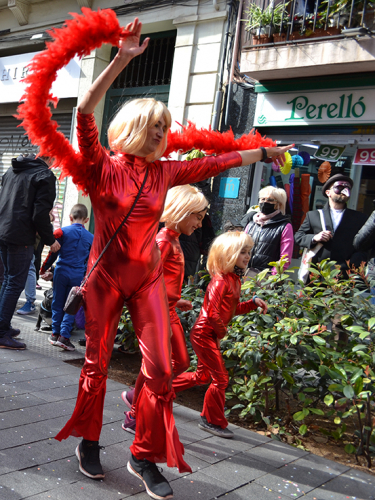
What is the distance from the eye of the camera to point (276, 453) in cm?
351

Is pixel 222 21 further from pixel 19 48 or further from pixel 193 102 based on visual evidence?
pixel 19 48

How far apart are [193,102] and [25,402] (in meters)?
7.17

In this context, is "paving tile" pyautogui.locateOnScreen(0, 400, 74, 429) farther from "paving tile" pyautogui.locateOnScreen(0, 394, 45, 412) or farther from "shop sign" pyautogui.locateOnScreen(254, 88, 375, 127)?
"shop sign" pyautogui.locateOnScreen(254, 88, 375, 127)

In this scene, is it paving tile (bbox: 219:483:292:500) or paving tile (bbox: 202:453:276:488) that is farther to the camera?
paving tile (bbox: 202:453:276:488)

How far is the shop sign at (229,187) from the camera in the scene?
9.40 m

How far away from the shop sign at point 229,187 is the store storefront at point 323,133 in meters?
0.30

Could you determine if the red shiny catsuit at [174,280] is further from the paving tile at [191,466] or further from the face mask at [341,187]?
the face mask at [341,187]

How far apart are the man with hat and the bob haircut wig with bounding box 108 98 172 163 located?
3.54 metres

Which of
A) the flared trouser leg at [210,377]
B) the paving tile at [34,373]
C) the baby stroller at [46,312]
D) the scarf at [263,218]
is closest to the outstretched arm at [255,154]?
the flared trouser leg at [210,377]

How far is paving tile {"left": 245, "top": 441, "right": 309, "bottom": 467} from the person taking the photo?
3.39m

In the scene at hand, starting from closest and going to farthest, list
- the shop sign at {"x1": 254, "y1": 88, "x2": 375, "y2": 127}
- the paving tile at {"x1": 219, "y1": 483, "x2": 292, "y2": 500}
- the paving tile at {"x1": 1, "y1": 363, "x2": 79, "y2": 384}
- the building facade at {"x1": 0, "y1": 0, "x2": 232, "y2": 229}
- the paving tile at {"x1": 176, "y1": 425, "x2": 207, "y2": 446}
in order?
the paving tile at {"x1": 219, "y1": 483, "x2": 292, "y2": 500} < the paving tile at {"x1": 176, "y1": 425, "x2": 207, "y2": 446} < the paving tile at {"x1": 1, "y1": 363, "x2": 79, "y2": 384} < the shop sign at {"x1": 254, "y1": 88, "x2": 375, "y2": 127} < the building facade at {"x1": 0, "y1": 0, "x2": 232, "y2": 229}

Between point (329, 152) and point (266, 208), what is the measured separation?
132 inches

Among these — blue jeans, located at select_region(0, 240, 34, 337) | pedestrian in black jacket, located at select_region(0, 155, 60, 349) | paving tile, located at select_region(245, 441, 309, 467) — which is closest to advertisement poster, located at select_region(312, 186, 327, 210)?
pedestrian in black jacket, located at select_region(0, 155, 60, 349)

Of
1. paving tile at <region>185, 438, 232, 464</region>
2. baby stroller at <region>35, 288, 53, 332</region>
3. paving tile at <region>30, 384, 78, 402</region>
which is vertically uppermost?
baby stroller at <region>35, 288, 53, 332</region>
